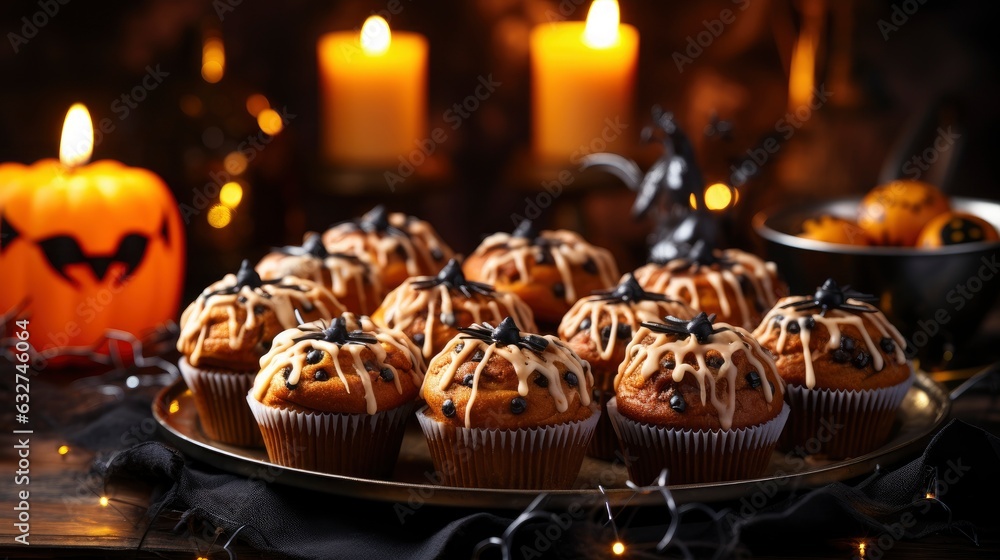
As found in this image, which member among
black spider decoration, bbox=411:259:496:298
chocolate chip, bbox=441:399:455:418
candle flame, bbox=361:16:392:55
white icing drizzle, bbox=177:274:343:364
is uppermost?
candle flame, bbox=361:16:392:55

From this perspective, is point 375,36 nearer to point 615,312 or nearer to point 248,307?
point 248,307

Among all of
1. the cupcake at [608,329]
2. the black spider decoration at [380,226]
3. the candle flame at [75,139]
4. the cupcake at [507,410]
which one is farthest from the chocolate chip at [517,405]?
the candle flame at [75,139]

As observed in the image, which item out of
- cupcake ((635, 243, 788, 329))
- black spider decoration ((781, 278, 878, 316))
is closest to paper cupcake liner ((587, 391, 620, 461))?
cupcake ((635, 243, 788, 329))

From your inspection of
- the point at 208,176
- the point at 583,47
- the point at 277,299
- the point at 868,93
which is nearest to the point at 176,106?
the point at 208,176

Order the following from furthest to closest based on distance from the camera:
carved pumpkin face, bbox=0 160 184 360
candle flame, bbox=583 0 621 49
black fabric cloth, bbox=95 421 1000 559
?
candle flame, bbox=583 0 621 49
carved pumpkin face, bbox=0 160 184 360
black fabric cloth, bbox=95 421 1000 559

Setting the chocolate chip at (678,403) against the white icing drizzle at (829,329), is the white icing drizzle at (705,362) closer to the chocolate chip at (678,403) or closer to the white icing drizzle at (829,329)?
the chocolate chip at (678,403)

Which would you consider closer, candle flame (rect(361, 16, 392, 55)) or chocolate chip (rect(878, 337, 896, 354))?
chocolate chip (rect(878, 337, 896, 354))

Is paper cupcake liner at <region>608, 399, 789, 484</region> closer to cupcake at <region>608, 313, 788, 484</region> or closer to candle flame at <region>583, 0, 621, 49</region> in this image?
cupcake at <region>608, 313, 788, 484</region>
